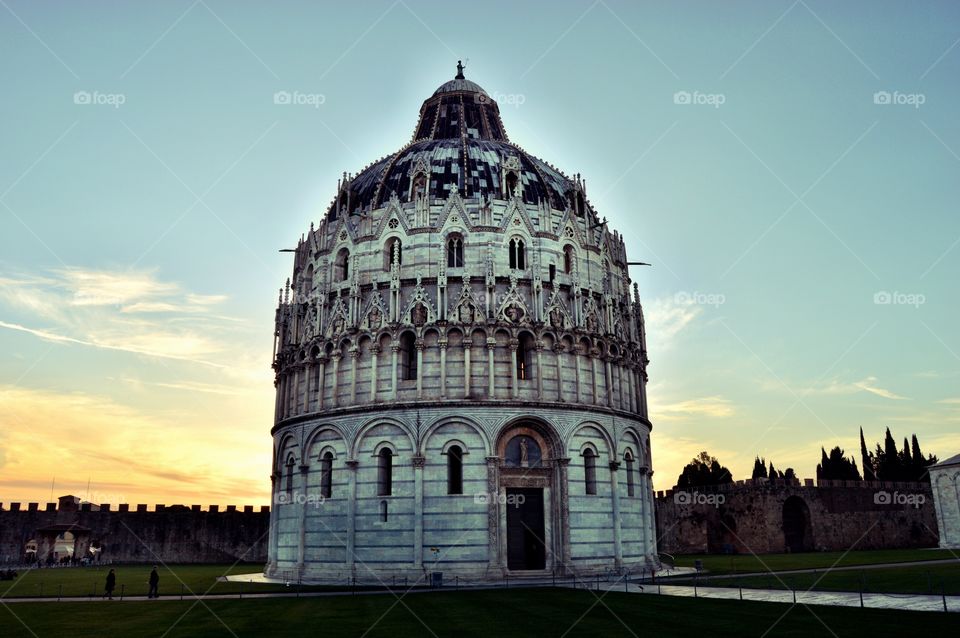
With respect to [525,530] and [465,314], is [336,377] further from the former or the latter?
[525,530]

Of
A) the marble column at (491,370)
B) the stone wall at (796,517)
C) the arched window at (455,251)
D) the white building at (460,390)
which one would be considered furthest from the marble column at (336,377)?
the stone wall at (796,517)

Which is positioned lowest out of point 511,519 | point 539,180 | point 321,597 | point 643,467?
point 321,597

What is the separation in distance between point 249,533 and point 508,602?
155ft

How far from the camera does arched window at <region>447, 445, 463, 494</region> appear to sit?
1657 inches

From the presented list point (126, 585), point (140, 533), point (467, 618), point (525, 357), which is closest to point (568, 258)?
point (525, 357)

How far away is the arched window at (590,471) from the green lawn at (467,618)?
1328 cm

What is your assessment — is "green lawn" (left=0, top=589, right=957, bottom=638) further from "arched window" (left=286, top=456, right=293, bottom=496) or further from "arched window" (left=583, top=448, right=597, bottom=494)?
"arched window" (left=286, top=456, right=293, bottom=496)

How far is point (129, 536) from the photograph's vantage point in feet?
223

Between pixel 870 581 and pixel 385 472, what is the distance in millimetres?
25281

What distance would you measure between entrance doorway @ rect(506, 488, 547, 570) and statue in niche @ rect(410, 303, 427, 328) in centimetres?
1110

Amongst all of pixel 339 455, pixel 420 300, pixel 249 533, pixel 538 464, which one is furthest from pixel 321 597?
pixel 249 533

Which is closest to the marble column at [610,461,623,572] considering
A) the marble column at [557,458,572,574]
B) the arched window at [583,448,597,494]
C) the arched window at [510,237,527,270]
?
the arched window at [583,448,597,494]

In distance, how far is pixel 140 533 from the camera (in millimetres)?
68125

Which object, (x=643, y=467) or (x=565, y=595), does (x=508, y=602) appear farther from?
(x=643, y=467)
